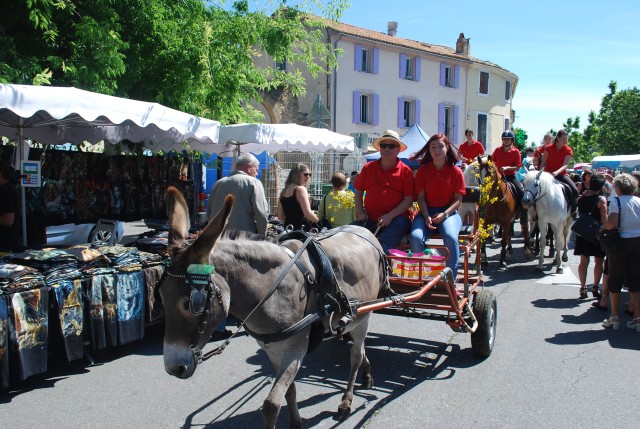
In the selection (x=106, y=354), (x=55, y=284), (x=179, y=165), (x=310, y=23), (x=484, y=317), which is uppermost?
(x=310, y=23)

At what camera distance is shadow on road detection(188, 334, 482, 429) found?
4.27m

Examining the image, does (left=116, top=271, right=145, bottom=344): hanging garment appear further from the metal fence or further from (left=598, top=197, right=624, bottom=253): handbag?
the metal fence

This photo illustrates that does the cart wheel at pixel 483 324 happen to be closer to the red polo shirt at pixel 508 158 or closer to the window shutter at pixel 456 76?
the red polo shirt at pixel 508 158

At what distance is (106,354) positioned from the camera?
234 inches

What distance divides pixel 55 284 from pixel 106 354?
4.29 ft

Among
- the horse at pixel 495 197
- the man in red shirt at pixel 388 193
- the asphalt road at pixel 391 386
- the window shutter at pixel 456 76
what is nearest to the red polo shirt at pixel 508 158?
the horse at pixel 495 197

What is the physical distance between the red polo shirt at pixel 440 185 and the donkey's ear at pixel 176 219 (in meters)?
3.35

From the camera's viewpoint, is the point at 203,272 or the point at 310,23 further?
the point at 310,23

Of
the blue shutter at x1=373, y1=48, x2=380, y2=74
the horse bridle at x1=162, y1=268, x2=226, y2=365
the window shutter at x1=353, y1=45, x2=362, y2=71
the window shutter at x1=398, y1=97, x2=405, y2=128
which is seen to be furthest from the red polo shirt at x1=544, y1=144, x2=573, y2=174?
the window shutter at x1=398, y1=97, x2=405, y2=128

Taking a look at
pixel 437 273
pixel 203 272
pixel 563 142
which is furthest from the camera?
pixel 563 142

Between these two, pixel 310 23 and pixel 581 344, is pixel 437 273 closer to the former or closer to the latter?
pixel 581 344

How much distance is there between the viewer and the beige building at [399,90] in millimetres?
30875

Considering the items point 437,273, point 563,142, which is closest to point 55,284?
point 437,273

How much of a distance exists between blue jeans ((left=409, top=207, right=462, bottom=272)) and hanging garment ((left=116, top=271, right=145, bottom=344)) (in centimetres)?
308
